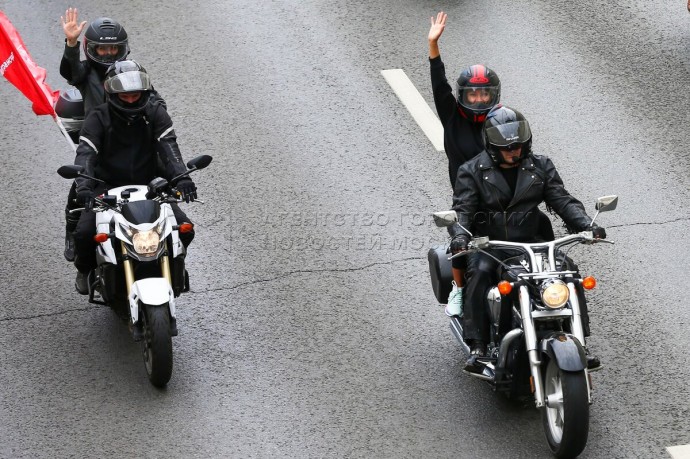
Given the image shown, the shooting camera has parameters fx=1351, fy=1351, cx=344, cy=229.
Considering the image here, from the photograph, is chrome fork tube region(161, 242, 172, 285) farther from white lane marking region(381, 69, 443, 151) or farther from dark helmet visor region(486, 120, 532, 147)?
white lane marking region(381, 69, 443, 151)

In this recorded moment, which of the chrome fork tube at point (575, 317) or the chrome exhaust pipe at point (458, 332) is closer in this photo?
the chrome fork tube at point (575, 317)

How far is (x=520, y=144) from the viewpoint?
28.9 feet

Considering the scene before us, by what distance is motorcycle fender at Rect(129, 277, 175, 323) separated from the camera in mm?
8953

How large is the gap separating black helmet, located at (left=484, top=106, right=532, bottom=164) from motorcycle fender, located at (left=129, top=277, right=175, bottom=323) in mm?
2348

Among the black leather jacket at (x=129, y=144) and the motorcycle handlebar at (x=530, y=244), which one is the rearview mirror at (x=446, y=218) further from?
the black leather jacket at (x=129, y=144)

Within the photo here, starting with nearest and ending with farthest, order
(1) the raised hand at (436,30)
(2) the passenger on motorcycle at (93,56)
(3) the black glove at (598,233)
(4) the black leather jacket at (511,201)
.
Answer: (3) the black glove at (598,233), (4) the black leather jacket at (511,201), (1) the raised hand at (436,30), (2) the passenger on motorcycle at (93,56)

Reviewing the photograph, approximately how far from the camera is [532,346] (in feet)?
26.9

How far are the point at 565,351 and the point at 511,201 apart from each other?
1302 millimetres

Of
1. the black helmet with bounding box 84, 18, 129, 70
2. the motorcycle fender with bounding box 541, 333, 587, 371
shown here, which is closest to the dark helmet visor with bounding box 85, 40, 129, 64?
the black helmet with bounding box 84, 18, 129, 70

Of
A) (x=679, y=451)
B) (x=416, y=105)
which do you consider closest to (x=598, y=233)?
(x=679, y=451)

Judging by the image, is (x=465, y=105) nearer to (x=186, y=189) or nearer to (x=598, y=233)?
(x=598, y=233)

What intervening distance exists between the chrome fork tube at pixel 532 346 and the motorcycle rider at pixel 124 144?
2.57 m

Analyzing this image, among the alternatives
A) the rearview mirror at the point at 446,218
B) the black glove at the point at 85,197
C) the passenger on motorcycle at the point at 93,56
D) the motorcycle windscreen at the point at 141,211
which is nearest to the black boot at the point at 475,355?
the rearview mirror at the point at 446,218

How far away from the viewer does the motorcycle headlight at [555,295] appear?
26.9 feet
